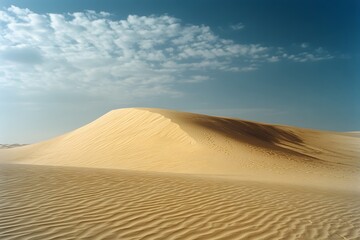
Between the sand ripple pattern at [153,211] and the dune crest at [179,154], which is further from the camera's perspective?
the dune crest at [179,154]

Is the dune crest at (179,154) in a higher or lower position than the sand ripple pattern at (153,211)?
higher

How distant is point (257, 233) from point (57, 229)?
309 centimetres

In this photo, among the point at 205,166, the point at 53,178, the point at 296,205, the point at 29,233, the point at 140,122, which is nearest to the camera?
the point at 29,233

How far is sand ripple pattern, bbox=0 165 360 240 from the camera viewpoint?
4.92 m

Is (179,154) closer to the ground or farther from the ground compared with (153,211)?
farther from the ground

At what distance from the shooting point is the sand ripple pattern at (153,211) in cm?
492

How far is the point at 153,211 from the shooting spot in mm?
6082

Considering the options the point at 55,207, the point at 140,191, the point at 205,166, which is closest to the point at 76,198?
the point at 55,207

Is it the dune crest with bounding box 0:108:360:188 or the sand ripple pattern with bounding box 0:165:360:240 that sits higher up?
the dune crest with bounding box 0:108:360:188

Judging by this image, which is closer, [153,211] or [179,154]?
[153,211]

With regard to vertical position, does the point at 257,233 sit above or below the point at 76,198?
below

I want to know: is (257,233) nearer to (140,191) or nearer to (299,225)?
(299,225)

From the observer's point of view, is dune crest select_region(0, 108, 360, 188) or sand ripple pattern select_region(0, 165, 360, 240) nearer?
sand ripple pattern select_region(0, 165, 360, 240)

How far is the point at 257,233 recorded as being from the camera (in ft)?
17.3
